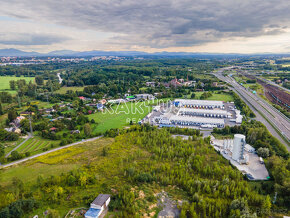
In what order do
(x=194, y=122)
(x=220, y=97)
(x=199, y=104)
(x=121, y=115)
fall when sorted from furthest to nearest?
(x=220, y=97)
(x=199, y=104)
(x=121, y=115)
(x=194, y=122)

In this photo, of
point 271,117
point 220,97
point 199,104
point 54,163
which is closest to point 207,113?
point 199,104

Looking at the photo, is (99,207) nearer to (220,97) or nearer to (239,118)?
(239,118)

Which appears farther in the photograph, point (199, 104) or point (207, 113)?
point (199, 104)

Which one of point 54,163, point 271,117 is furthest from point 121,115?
point 271,117

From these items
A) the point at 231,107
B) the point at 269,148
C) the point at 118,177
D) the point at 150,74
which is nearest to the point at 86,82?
the point at 150,74

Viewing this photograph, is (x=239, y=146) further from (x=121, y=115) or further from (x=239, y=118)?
(x=121, y=115)

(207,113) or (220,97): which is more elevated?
(220,97)

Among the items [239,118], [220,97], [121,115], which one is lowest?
[121,115]

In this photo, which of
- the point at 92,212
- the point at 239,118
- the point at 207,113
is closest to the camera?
the point at 92,212

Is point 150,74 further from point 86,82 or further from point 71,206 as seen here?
point 71,206
